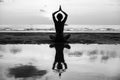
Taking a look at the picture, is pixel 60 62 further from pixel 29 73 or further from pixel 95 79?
pixel 95 79

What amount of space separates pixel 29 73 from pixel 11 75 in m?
0.51

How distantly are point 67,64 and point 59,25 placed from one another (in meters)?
6.62

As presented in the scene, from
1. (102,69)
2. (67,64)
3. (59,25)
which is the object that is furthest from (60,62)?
(59,25)

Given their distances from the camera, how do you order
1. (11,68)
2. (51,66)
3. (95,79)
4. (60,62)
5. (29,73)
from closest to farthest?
(95,79)
(29,73)
(11,68)
(51,66)
(60,62)

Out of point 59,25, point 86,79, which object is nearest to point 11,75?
point 86,79

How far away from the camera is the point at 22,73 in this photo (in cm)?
611

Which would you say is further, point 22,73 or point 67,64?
point 67,64

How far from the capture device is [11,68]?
6.79 m

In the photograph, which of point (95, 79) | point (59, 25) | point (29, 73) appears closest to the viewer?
point (95, 79)

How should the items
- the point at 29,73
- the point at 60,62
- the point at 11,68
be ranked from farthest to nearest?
the point at 60,62, the point at 11,68, the point at 29,73

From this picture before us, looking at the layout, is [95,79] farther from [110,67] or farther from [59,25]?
[59,25]

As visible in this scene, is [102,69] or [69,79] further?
[102,69]

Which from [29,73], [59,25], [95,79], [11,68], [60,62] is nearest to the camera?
[95,79]

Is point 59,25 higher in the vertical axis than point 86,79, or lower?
higher
